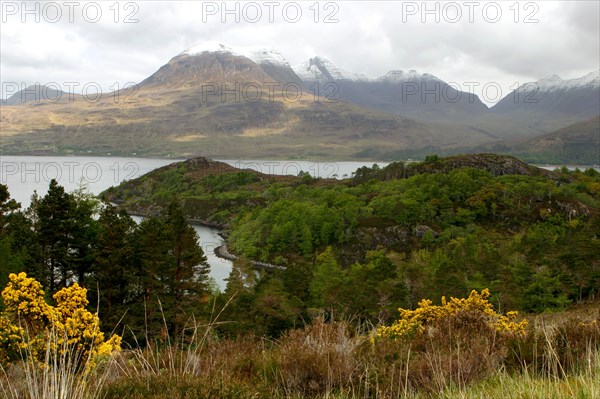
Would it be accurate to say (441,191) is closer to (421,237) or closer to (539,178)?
(421,237)

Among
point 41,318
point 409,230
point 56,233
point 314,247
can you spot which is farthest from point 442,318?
point 409,230

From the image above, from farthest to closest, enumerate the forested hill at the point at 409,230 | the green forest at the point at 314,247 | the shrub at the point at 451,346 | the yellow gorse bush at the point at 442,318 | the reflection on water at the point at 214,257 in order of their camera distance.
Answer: the reflection on water at the point at 214,257 < the forested hill at the point at 409,230 < the green forest at the point at 314,247 < the yellow gorse bush at the point at 442,318 < the shrub at the point at 451,346

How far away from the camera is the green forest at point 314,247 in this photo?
28.7 meters

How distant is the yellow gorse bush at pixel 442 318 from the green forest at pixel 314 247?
61 centimetres

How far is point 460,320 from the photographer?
874 centimetres

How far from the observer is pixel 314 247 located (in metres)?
81.6

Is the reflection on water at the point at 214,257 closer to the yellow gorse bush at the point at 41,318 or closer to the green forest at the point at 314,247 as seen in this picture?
the green forest at the point at 314,247

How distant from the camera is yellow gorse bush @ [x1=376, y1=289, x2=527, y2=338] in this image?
948 centimetres

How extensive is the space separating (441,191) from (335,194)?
833 inches

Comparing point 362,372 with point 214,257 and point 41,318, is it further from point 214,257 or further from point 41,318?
point 214,257

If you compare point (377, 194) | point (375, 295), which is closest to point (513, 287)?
point (375, 295)

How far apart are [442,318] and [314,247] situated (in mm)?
72159

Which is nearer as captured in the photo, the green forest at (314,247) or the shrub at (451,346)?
the shrub at (451,346)

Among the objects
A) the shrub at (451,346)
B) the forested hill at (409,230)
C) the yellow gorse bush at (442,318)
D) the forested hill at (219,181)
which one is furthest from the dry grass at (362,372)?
the forested hill at (219,181)
